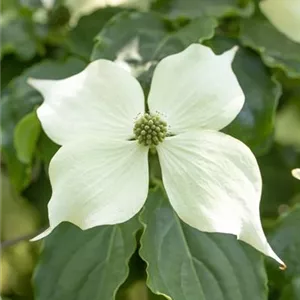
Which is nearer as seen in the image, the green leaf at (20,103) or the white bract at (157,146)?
the white bract at (157,146)

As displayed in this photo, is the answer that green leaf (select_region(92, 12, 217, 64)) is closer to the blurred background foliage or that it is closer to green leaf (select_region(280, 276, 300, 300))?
the blurred background foliage

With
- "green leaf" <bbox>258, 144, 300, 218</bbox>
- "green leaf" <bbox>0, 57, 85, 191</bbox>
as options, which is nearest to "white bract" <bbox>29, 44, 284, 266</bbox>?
"green leaf" <bbox>0, 57, 85, 191</bbox>

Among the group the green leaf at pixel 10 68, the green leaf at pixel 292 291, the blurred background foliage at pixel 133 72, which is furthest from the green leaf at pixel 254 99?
the green leaf at pixel 10 68

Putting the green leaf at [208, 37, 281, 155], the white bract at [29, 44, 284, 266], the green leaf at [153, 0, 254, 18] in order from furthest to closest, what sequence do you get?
the green leaf at [153, 0, 254, 18], the green leaf at [208, 37, 281, 155], the white bract at [29, 44, 284, 266]

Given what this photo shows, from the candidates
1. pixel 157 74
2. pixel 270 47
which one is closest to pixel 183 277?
pixel 157 74

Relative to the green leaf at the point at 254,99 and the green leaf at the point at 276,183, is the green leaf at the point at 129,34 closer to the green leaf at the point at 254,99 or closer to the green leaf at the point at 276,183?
the green leaf at the point at 254,99

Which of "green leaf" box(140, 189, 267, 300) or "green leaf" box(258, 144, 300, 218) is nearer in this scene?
"green leaf" box(140, 189, 267, 300)
